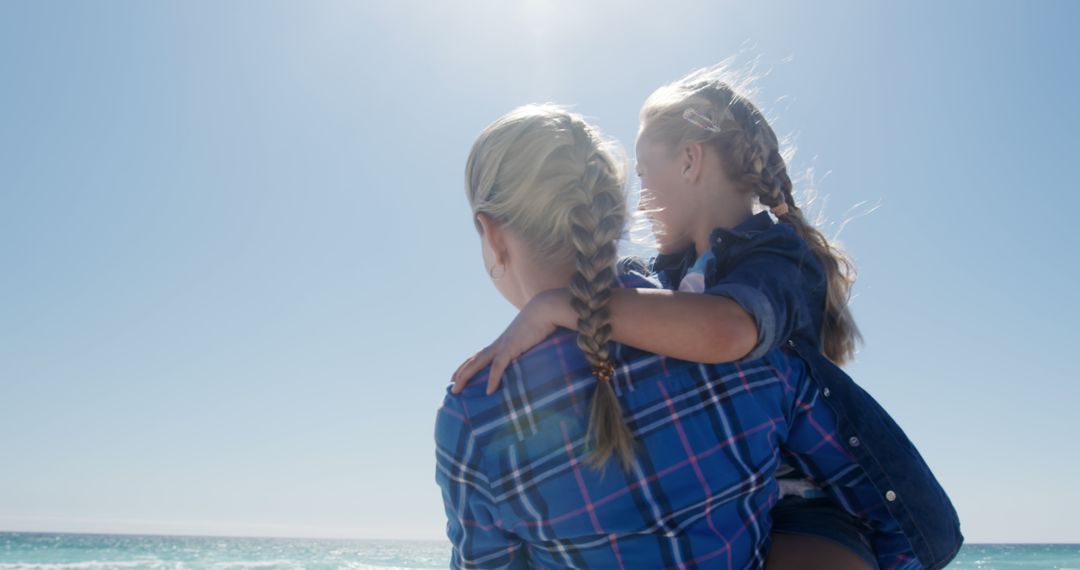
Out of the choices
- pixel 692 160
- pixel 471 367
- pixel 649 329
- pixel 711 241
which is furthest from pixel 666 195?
pixel 471 367

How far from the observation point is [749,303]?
4.89 feet

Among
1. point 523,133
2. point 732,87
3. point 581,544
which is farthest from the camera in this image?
point 732,87

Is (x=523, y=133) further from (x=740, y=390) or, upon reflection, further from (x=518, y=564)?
(x=518, y=564)

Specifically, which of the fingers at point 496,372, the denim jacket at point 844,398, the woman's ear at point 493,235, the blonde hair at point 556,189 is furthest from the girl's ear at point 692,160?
the fingers at point 496,372

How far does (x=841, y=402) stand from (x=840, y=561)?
332 millimetres

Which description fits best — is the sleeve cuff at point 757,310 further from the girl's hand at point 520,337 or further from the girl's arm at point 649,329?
the girl's hand at point 520,337

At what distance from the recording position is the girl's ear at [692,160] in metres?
2.20

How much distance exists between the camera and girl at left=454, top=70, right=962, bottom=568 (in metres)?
1.40

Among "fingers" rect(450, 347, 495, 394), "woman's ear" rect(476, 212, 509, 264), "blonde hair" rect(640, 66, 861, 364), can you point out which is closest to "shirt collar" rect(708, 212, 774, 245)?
"blonde hair" rect(640, 66, 861, 364)

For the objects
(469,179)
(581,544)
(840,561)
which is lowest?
(840,561)

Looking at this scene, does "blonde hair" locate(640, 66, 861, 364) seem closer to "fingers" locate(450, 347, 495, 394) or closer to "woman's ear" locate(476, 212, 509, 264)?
"woman's ear" locate(476, 212, 509, 264)

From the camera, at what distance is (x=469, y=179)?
163cm

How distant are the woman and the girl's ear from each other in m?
0.71

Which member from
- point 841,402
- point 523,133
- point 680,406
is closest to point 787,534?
point 841,402
